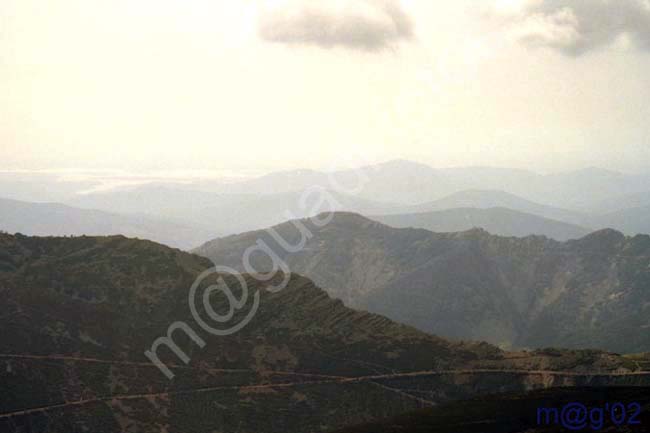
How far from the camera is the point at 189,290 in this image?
185m

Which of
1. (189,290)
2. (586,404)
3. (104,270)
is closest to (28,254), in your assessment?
(104,270)

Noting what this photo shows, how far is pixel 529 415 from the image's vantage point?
103062 mm

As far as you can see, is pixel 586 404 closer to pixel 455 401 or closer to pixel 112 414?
pixel 455 401

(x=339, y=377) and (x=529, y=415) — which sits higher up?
(x=529, y=415)

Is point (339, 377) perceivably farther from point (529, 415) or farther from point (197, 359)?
point (529, 415)

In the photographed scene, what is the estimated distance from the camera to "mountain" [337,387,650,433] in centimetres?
8688

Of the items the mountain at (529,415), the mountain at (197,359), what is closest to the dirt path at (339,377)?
the mountain at (197,359)

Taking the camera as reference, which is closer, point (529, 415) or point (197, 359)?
point (529, 415)

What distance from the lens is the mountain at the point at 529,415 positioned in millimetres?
86875

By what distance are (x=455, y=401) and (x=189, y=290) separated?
96609 mm

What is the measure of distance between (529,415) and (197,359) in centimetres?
9548

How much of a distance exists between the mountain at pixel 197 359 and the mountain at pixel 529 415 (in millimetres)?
19564

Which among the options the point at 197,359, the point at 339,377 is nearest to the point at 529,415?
the point at 339,377

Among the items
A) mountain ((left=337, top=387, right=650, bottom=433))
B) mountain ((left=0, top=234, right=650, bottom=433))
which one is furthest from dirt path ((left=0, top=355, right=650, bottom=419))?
mountain ((left=337, top=387, right=650, bottom=433))
